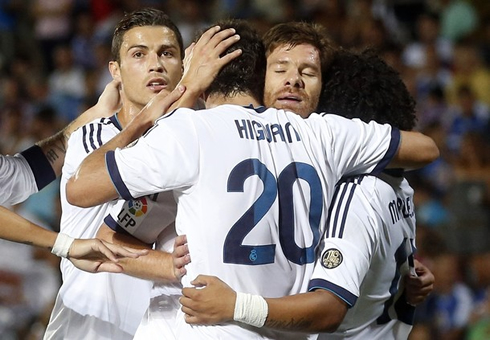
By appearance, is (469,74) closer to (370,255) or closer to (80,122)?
(80,122)

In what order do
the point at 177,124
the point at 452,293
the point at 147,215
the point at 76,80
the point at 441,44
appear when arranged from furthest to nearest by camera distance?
the point at 76,80 → the point at 441,44 → the point at 452,293 → the point at 147,215 → the point at 177,124

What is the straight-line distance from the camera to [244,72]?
387 cm

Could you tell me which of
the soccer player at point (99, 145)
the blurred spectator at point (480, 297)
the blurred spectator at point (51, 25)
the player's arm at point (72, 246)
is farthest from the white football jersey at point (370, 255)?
the blurred spectator at point (51, 25)

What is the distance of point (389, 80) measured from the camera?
14.4ft

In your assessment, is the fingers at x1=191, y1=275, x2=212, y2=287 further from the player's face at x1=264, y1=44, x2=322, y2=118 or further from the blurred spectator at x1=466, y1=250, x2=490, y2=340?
the blurred spectator at x1=466, y1=250, x2=490, y2=340

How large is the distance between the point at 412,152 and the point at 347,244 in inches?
22.9

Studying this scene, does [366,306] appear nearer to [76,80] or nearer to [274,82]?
[274,82]

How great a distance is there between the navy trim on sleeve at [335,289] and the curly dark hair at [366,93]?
3.05 feet

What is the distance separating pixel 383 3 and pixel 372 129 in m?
7.24

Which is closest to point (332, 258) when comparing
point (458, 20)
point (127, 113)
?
point (127, 113)

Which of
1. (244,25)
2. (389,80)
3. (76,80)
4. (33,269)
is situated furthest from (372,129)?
(76,80)

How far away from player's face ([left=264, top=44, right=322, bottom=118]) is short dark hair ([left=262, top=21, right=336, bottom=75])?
3cm

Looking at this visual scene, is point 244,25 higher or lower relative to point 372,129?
higher

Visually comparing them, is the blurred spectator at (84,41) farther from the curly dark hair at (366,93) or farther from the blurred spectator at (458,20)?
the curly dark hair at (366,93)
